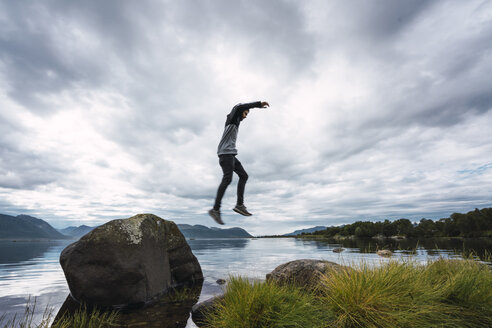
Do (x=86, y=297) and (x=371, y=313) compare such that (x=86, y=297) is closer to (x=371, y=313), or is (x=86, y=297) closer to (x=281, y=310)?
(x=281, y=310)

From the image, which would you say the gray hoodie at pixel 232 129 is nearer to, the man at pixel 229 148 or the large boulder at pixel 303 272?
the man at pixel 229 148

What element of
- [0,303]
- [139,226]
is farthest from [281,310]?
[0,303]

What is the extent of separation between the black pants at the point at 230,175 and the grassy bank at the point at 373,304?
189 centimetres

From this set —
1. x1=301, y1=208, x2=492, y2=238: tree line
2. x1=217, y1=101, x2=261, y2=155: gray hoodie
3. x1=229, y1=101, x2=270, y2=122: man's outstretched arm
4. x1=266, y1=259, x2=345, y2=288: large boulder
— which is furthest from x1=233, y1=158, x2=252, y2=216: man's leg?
x1=301, y1=208, x2=492, y2=238: tree line

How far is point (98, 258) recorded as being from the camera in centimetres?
832

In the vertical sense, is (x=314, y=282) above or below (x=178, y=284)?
above

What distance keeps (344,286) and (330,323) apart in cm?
77

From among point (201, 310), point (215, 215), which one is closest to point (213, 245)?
point (201, 310)

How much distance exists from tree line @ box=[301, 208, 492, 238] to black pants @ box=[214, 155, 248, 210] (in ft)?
374

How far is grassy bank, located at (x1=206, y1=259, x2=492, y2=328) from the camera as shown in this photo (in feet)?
13.8

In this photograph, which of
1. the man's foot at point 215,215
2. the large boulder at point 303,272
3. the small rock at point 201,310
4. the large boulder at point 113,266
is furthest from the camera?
the large boulder at point 113,266

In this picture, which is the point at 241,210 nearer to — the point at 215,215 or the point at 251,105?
the point at 215,215

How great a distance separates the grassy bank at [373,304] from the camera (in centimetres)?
420

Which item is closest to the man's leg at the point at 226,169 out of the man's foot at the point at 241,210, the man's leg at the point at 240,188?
the man's leg at the point at 240,188
